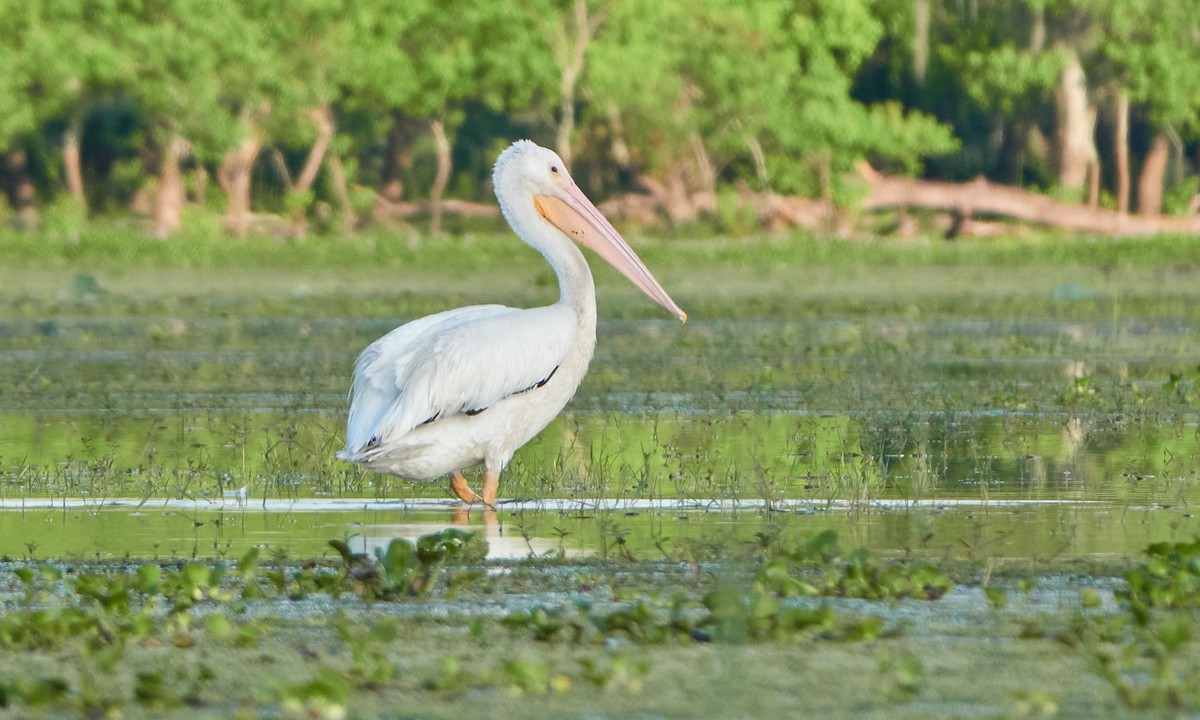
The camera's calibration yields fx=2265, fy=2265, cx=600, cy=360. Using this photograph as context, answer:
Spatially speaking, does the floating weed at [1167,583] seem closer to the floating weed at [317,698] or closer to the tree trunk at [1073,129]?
the floating weed at [317,698]

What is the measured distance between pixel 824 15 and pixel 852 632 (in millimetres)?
37866

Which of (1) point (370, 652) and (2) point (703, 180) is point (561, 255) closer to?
(1) point (370, 652)

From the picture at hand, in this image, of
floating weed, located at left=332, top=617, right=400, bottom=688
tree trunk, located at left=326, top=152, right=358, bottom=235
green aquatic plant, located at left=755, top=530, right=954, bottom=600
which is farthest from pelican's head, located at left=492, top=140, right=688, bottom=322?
tree trunk, located at left=326, top=152, right=358, bottom=235

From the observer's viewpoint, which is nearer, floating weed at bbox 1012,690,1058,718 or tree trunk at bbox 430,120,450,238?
floating weed at bbox 1012,690,1058,718

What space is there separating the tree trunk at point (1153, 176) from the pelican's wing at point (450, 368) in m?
36.3

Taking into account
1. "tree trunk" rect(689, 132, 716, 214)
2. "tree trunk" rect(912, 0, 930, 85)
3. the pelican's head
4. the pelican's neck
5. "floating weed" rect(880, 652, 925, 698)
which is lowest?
"floating weed" rect(880, 652, 925, 698)

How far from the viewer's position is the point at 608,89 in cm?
3919

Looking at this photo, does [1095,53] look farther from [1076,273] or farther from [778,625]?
[778,625]

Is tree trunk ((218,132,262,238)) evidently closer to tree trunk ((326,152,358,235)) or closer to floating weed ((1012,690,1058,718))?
tree trunk ((326,152,358,235))

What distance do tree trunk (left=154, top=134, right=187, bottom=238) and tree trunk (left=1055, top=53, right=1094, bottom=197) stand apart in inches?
642

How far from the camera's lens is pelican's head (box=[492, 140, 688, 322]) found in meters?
9.34

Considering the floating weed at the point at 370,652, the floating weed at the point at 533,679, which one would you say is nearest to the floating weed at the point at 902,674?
the floating weed at the point at 533,679

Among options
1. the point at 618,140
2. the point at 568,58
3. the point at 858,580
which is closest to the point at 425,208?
the point at 618,140

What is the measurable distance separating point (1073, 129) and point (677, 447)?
110 ft
